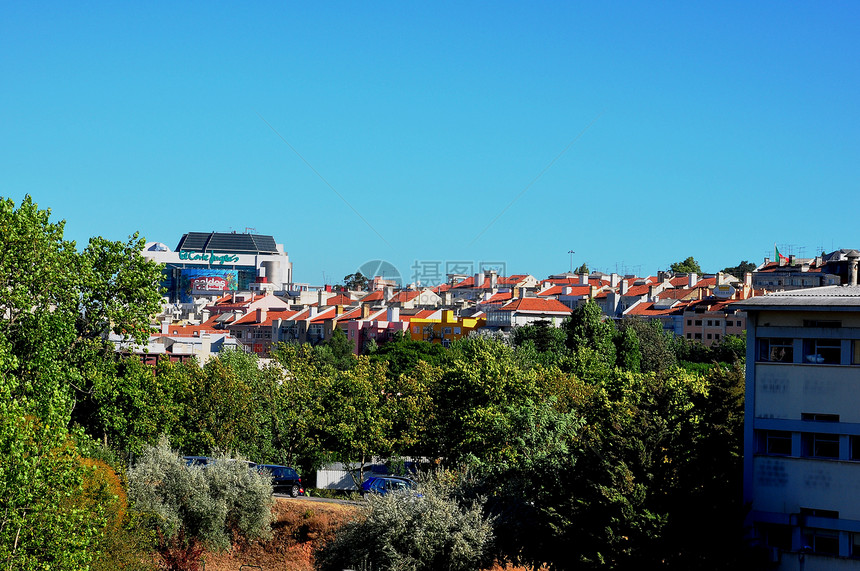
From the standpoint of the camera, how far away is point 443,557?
1113 inches

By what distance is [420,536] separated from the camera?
27.9 m

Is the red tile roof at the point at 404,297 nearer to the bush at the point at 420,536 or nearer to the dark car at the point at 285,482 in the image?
the dark car at the point at 285,482

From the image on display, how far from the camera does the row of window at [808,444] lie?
26422 millimetres

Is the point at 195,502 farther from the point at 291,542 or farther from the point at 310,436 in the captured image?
the point at 310,436

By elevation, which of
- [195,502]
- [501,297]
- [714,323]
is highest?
[501,297]

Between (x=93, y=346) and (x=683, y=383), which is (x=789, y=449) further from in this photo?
(x=93, y=346)

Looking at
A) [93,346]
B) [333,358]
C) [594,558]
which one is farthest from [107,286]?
[333,358]

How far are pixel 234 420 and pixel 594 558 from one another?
85.5 feet

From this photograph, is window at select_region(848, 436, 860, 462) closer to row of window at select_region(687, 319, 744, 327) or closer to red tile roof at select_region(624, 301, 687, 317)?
row of window at select_region(687, 319, 744, 327)

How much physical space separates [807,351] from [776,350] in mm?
863

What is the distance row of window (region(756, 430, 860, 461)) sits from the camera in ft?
86.7

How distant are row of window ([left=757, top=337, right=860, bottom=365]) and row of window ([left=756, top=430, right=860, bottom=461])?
1941 mm

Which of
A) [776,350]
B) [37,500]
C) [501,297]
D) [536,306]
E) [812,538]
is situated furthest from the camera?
[501,297]

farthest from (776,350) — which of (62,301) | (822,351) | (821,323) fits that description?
(62,301)
